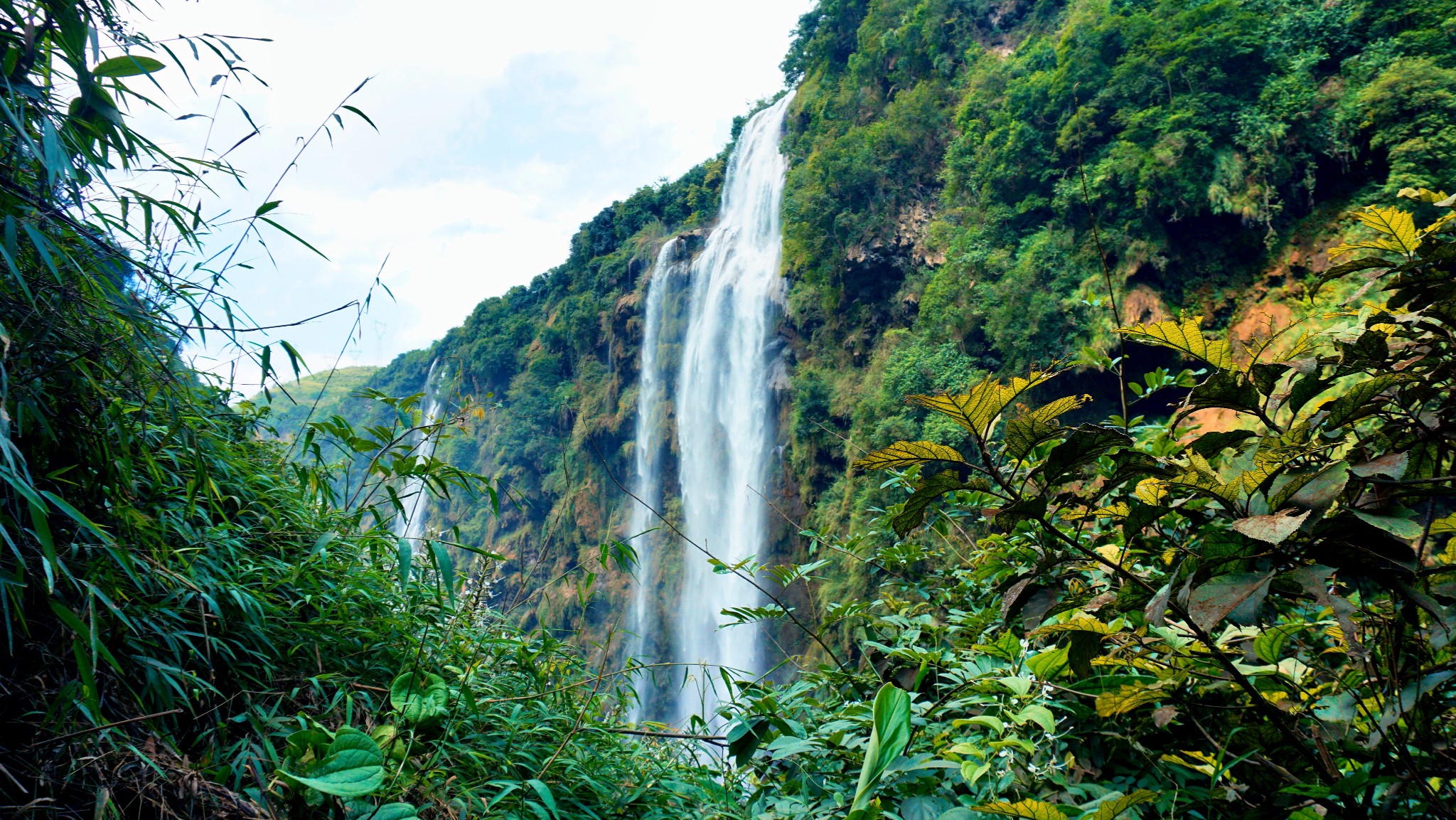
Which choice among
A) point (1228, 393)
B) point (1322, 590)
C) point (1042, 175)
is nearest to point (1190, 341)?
point (1228, 393)

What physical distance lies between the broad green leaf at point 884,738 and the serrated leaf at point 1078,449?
25 centimetres

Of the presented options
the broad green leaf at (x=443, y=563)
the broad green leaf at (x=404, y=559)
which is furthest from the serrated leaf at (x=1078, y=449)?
the broad green leaf at (x=404, y=559)

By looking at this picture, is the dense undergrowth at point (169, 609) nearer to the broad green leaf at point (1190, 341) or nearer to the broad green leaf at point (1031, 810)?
the broad green leaf at point (1031, 810)

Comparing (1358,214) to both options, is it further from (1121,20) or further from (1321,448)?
(1121,20)

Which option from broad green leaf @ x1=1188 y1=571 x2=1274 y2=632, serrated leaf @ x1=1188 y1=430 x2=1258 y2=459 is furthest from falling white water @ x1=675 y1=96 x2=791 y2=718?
broad green leaf @ x1=1188 y1=571 x2=1274 y2=632

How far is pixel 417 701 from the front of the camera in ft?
3.18

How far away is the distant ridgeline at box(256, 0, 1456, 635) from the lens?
8031mm

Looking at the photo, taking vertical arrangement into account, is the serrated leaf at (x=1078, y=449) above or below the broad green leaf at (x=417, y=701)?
above

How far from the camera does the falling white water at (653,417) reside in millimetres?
19031

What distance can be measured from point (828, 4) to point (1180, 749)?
64.8 ft

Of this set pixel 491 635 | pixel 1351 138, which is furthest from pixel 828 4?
pixel 491 635

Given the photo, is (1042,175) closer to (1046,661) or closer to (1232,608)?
(1046,661)

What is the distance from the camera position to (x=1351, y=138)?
7.91 metres

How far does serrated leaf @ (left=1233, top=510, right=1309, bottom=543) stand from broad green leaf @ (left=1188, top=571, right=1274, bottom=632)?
43mm
